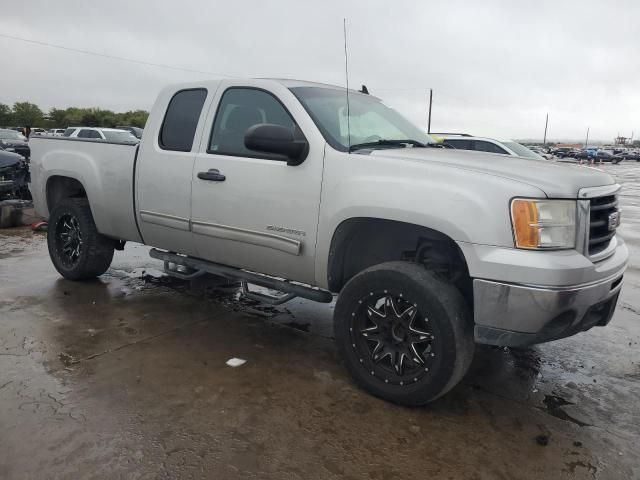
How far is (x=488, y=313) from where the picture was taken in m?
2.83

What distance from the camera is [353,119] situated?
3844 mm

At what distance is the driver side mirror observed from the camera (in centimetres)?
331

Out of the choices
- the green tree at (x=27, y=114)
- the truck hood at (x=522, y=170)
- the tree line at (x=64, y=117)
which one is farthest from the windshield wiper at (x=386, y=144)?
the green tree at (x=27, y=114)

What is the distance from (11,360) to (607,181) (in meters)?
4.06

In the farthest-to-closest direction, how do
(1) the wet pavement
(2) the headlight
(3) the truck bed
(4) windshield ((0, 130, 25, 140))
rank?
(4) windshield ((0, 130, 25, 140)) → (3) the truck bed → (2) the headlight → (1) the wet pavement

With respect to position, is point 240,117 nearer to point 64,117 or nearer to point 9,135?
point 9,135

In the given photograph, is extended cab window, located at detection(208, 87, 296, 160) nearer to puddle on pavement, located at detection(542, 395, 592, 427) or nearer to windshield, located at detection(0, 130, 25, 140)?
puddle on pavement, located at detection(542, 395, 592, 427)

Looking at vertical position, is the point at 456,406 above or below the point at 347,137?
below

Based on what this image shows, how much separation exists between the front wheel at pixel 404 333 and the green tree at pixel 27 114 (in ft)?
285

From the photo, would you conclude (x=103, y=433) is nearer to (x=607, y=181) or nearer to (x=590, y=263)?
(x=590, y=263)

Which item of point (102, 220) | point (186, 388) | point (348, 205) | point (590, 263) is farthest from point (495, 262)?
point (102, 220)

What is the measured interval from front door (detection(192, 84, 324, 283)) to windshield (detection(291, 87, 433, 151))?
112 millimetres

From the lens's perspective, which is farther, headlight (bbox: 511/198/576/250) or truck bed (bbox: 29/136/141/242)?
truck bed (bbox: 29/136/141/242)

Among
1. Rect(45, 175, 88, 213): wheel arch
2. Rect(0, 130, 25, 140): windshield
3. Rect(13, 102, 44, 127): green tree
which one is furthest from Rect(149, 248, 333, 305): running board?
Rect(13, 102, 44, 127): green tree
